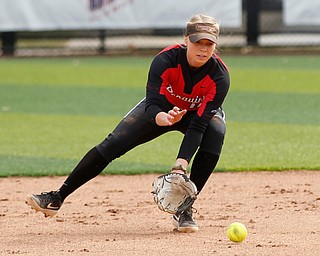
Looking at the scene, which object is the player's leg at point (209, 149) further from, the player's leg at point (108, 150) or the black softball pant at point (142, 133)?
the player's leg at point (108, 150)

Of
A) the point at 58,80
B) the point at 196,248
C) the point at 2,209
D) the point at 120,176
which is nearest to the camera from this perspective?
the point at 196,248

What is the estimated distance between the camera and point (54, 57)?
2225 cm

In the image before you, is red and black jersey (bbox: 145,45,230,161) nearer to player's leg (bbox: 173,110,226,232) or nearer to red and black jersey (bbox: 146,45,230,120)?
red and black jersey (bbox: 146,45,230,120)

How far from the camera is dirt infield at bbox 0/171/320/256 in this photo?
211 inches

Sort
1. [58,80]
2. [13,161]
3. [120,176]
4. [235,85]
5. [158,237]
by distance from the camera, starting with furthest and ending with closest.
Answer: [58,80] → [235,85] → [13,161] → [120,176] → [158,237]

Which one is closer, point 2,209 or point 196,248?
point 196,248

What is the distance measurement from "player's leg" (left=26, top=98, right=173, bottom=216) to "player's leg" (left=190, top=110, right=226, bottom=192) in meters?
0.29

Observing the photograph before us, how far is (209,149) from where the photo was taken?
5.93 m

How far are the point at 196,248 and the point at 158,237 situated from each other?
18.6 inches

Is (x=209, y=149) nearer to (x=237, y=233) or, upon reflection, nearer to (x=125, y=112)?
(x=237, y=233)

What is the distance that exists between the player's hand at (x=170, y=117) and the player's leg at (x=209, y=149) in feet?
1.17

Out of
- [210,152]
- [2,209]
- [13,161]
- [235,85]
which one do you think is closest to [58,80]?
[235,85]

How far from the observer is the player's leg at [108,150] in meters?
5.98

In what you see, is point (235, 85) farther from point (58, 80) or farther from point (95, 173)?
point (95, 173)
